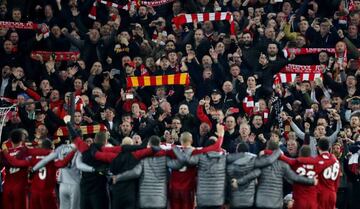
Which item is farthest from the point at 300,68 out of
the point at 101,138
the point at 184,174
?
the point at 101,138

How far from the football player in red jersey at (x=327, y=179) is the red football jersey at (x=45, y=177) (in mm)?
5161

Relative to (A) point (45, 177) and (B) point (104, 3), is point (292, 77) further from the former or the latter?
(A) point (45, 177)

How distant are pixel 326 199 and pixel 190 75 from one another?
665cm

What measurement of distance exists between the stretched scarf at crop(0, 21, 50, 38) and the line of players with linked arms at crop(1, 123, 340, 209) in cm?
718

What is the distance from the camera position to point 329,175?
102ft

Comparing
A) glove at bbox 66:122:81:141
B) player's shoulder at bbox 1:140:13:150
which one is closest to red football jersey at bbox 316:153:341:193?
glove at bbox 66:122:81:141

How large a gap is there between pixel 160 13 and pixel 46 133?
7.06 m

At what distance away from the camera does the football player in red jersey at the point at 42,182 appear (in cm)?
3222

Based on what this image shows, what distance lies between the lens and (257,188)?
31266 mm

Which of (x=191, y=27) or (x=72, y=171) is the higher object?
(x=191, y=27)

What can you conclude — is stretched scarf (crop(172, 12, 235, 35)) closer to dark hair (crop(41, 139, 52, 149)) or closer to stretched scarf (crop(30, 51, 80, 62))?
stretched scarf (crop(30, 51, 80, 62))

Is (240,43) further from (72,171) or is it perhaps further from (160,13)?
(72,171)

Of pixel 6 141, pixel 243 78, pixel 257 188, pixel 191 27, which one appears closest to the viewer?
pixel 257 188

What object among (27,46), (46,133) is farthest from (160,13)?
(46,133)
